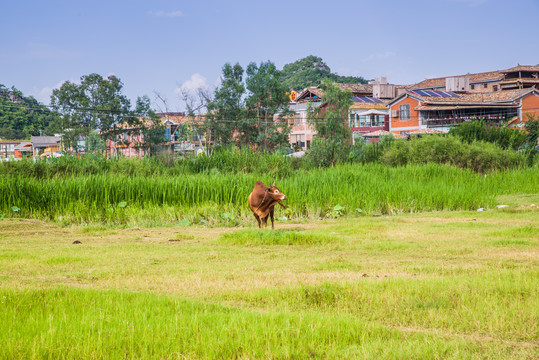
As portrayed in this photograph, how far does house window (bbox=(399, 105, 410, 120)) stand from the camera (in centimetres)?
4997

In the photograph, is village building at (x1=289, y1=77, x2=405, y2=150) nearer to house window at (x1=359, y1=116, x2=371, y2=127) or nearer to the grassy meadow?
house window at (x1=359, y1=116, x2=371, y2=127)

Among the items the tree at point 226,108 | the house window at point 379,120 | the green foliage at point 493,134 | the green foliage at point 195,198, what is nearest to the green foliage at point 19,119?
the tree at point 226,108

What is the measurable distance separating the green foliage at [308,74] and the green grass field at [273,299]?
67541mm

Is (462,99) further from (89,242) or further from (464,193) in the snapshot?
(89,242)

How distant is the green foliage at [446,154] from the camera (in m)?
23.5

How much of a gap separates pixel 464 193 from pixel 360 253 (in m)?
8.26

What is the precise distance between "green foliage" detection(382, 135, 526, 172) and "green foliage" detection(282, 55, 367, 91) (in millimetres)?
50252

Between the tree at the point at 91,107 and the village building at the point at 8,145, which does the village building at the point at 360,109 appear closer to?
the tree at the point at 91,107

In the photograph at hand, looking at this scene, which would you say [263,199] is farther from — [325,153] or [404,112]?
[404,112]

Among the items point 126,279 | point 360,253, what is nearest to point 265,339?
Result: point 126,279

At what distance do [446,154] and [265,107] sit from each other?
17.1 m

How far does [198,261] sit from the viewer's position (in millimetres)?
6609

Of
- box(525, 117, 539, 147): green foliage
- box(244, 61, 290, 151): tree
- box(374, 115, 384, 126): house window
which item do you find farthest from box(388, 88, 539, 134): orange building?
box(244, 61, 290, 151): tree

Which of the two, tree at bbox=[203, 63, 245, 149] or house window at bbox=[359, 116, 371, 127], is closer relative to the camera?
tree at bbox=[203, 63, 245, 149]
